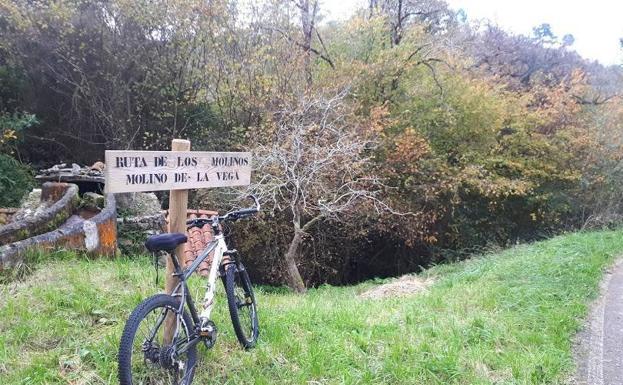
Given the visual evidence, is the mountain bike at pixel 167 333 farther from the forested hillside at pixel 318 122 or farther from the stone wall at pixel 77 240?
the forested hillside at pixel 318 122

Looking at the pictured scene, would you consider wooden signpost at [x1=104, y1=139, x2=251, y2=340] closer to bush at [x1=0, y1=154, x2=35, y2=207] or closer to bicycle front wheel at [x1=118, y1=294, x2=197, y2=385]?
bicycle front wheel at [x1=118, y1=294, x2=197, y2=385]

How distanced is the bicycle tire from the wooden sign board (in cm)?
69

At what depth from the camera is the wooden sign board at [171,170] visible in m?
2.71

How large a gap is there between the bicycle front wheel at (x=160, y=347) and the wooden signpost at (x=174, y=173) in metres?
0.09

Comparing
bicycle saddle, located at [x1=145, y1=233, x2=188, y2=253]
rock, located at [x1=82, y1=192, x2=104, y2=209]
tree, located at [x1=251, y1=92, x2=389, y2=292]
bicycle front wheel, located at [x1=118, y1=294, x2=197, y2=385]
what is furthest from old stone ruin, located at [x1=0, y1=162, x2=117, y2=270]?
tree, located at [x1=251, y1=92, x2=389, y2=292]

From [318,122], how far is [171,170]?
7.31 m

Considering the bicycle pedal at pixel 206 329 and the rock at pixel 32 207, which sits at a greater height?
the rock at pixel 32 207

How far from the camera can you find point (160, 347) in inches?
112

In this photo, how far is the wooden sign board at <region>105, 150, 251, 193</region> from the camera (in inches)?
107

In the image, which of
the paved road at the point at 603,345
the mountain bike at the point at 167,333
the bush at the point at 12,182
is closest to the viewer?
the mountain bike at the point at 167,333

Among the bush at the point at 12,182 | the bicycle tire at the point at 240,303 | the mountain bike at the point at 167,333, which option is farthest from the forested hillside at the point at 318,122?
the mountain bike at the point at 167,333

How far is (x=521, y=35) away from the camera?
24828mm

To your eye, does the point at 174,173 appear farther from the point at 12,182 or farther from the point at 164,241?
the point at 12,182

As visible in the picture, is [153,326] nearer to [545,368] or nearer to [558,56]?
[545,368]
